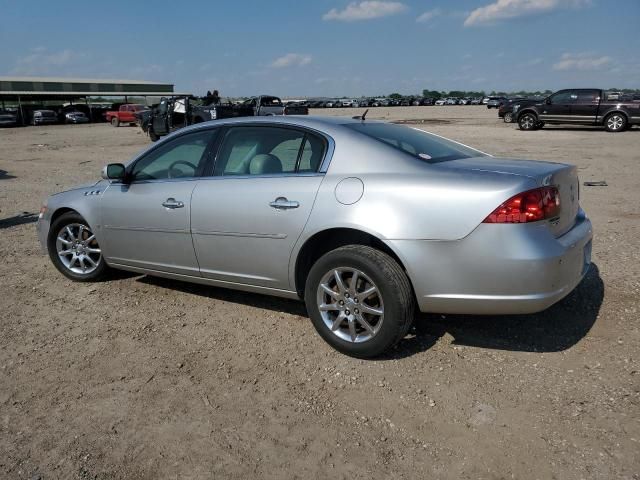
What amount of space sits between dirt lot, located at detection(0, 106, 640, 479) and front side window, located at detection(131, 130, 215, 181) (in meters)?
1.10

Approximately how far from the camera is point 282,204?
3.69m

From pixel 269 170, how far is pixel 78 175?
10.7m

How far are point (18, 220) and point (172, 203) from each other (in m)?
4.93

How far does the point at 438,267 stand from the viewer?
321cm

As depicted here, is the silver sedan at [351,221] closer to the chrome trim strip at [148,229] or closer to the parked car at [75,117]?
the chrome trim strip at [148,229]

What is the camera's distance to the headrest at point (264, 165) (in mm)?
3920

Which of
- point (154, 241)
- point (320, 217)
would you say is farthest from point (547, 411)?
point (154, 241)

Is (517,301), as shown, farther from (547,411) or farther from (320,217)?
(320,217)

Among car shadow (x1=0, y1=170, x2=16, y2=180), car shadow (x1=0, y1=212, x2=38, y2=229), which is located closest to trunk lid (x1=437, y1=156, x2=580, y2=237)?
car shadow (x1=0, y1=212, x2=38, y2=229)

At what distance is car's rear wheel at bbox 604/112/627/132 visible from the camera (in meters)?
21.8

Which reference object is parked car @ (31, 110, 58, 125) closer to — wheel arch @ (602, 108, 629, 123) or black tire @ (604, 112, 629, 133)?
wheel arch @ (602, 108, 629, 123)

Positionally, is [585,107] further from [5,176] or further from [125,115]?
[125,115]

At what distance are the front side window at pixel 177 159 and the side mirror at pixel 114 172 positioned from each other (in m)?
0.09

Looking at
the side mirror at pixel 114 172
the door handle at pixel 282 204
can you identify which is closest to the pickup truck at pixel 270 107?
the side mirror at pixel 114 172
